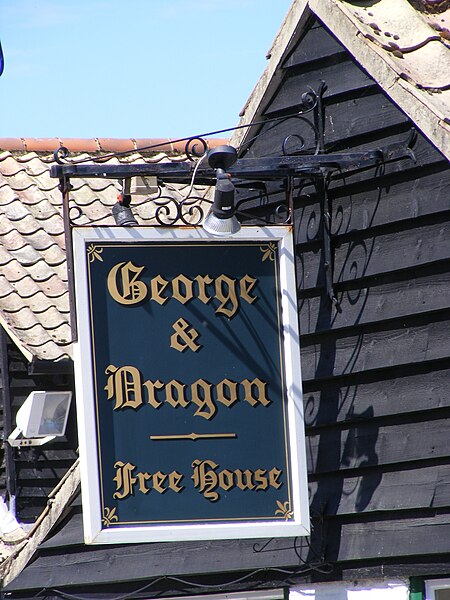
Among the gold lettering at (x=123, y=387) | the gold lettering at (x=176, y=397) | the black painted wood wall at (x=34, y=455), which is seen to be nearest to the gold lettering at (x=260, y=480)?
the gold lettering at (x=176, y=397)

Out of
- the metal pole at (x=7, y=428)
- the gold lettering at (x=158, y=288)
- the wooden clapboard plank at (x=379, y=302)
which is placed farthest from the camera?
the metal pole at (x=7, y=428)

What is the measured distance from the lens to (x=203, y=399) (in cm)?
472

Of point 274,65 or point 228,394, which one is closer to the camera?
point 228,394

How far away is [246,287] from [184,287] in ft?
0.85

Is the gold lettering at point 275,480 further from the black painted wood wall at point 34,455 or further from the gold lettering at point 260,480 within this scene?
the black painted wood wall at point 34,455

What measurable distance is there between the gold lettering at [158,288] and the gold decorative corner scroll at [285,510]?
3.12 feet

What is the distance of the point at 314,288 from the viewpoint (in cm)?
555

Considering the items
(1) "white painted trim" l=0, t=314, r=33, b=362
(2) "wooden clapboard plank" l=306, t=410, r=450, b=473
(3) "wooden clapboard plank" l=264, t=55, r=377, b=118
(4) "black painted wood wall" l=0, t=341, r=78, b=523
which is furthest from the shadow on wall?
(4) "black painted wood wall" l=0, t=341, r=78, b=523

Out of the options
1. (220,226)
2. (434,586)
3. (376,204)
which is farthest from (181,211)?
(434,586)

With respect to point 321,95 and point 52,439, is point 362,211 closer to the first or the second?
point 321,95

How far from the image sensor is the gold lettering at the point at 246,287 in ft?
15.8

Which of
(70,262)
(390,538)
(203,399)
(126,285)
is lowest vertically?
(390,538)

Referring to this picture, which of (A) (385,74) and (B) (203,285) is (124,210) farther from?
(A) (385,74)

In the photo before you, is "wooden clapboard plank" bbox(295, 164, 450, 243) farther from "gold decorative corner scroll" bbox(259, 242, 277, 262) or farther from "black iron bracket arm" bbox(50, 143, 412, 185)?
"gold decorative corner scroll" bbox(259, 242, 277, 262)
